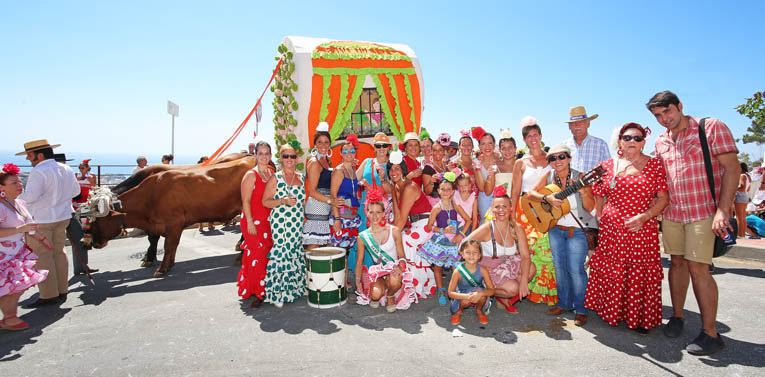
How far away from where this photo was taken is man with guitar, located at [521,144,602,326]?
3.80m

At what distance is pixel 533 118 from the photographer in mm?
4469

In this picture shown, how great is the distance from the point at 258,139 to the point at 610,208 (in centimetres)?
383

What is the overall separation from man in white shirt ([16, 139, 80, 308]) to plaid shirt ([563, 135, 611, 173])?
620 cm

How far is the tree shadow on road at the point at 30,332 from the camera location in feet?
11.9

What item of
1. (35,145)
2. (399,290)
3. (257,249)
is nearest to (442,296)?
(399,290)

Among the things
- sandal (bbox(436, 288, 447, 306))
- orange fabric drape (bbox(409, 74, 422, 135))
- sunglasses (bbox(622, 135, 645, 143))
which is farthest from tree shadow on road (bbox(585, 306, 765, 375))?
orange fabric drape (bbox(409, 74, 422, 135))

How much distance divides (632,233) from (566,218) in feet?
1.92

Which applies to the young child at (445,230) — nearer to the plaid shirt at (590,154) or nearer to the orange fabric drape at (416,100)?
the plaid shirt at (590,154)

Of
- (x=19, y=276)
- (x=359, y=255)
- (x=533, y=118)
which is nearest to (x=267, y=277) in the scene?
(x=359, y=255)

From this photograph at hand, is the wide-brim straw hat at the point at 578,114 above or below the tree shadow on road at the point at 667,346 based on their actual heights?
above

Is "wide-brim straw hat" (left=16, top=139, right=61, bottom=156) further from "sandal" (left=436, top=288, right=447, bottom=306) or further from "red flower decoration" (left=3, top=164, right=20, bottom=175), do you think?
"sandal" (left=436, top=288, right=447, bottom=306)

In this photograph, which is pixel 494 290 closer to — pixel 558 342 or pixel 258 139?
pixel 558 342

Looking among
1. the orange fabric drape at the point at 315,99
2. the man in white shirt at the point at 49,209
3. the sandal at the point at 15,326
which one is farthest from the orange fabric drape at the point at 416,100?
the sandal at the point at 15,326

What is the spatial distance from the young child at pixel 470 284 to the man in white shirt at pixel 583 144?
4.80 feet
